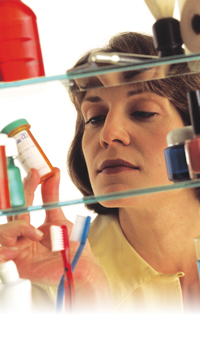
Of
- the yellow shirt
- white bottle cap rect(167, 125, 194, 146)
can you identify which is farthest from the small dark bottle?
the yellow shirt

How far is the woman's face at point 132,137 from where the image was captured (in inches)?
25.8

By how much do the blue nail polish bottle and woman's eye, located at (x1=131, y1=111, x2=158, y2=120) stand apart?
146 mm

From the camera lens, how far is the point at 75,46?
0.82 m

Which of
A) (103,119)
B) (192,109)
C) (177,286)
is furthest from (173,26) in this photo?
(177,286)

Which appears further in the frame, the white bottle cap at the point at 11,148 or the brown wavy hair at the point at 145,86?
the brown wavy hair at the point at 145,86

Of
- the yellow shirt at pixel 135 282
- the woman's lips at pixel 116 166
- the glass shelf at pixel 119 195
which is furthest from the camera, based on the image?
the yellow shirt at pixel 135 282

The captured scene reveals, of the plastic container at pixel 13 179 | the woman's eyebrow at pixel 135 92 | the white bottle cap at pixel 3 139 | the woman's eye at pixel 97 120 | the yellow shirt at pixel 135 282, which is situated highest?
the woman's eyebrow at pixel 135 92

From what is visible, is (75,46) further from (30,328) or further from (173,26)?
(30,328)

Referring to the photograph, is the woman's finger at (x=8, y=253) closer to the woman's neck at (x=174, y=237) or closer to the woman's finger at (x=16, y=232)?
the woman's finger at (x=16, y=232)

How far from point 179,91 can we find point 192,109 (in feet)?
0.59

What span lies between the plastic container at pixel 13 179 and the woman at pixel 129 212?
0.12 ft

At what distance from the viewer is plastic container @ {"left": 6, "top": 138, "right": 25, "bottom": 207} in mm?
549

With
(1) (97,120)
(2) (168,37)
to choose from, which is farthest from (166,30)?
(1) (97,120)

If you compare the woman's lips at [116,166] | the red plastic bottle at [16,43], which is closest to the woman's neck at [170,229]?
the woman's lips at [116,166]
